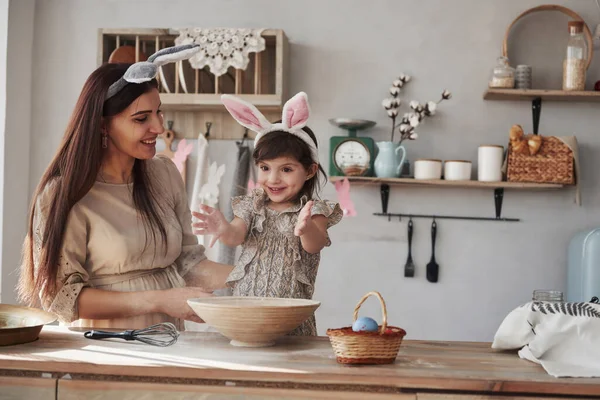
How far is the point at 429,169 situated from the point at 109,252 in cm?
186

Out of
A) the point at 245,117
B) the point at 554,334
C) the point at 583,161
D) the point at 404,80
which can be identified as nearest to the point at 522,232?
the point at 583,161

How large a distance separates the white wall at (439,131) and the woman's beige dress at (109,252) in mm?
1601

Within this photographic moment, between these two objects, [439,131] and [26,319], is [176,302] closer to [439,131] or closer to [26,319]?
[26,319]

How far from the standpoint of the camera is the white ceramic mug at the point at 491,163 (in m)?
3.44

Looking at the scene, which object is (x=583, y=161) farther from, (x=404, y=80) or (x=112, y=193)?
(x=112, y=193)

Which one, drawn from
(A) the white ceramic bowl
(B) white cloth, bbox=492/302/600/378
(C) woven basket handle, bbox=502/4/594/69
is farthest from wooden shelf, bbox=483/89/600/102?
(A) the white ceramic bowl

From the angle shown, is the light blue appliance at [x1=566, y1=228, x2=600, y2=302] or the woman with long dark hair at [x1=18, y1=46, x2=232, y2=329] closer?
the woman with long dark hair at [x1=18, y1=46, x2=232, y2=329]

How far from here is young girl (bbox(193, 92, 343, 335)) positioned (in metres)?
2.09

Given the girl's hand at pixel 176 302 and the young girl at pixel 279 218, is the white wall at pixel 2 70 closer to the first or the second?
the young girl at pixel 279 218

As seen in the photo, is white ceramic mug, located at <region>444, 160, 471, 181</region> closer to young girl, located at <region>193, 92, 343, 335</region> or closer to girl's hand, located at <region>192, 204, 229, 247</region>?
young girl, located at <region>193, 92, 343, 335</region>

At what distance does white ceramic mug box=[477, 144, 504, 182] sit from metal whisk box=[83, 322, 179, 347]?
84.2 inches

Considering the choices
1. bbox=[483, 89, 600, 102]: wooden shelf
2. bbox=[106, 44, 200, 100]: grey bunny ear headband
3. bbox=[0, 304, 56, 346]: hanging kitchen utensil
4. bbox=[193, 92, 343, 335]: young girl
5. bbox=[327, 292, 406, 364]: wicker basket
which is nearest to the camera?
bbox=[327, 292, 406, 364]: wicker basket

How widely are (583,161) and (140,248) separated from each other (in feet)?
7.86

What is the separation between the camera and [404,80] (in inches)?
142
